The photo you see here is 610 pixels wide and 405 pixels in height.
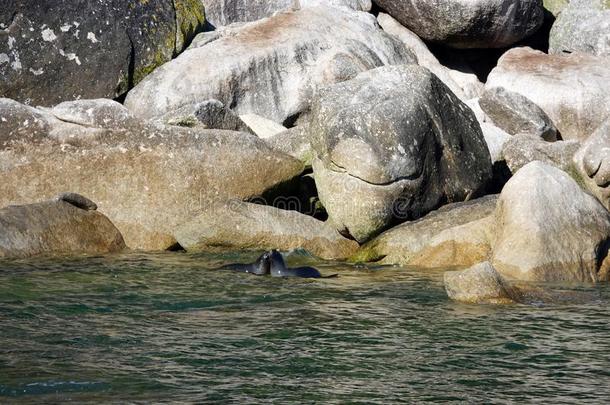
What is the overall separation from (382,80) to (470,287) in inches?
145

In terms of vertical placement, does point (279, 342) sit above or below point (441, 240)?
below

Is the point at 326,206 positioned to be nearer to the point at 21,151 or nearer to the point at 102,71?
the point at 21,151

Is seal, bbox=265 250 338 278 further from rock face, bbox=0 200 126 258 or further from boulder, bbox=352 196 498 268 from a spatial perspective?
rock face, bbox=0 200 126 258

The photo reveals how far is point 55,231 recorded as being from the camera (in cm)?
1079

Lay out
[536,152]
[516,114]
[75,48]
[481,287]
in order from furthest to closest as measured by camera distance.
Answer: [516,114] → [75,48] → [536,152] → [481,287]

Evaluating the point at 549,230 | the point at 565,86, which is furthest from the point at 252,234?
the point at 565,86

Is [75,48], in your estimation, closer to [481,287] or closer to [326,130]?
[326,130]

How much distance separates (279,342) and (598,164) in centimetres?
645

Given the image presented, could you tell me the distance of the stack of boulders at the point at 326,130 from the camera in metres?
10.5

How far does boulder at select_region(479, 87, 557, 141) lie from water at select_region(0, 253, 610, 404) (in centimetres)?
543

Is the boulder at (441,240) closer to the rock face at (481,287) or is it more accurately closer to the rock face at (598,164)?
the rock face at (598,164)

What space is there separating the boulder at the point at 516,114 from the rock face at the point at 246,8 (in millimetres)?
3081

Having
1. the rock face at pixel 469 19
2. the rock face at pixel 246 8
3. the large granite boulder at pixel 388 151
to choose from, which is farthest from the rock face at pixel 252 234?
the rock face at pixel 246 8

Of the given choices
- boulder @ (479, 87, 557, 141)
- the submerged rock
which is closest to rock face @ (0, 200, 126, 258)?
the submerged rock
